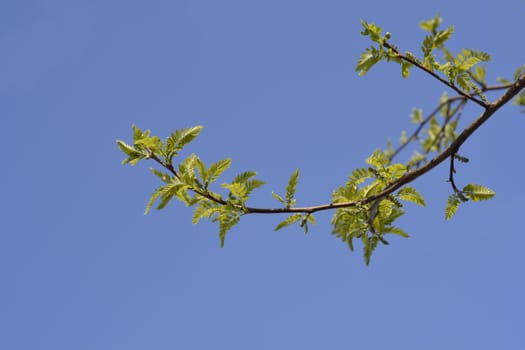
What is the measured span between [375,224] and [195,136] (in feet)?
5.58

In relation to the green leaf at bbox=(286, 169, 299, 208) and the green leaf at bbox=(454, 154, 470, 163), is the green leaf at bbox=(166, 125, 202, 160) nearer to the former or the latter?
the green leaf at bbox=(286, 169, 299, 208)

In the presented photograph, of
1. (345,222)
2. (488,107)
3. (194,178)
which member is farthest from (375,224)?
(194,178)

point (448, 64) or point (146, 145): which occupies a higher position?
point (448, 64)

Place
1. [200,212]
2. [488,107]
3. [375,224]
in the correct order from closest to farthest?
[488,107], [200,212], [375,224]

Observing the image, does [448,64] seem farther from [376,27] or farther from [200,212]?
[200,212]

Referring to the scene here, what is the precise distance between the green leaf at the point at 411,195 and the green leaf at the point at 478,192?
0.35 m

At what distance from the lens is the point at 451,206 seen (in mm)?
4426

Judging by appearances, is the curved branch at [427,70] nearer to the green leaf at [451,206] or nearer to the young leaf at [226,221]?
the green leaf at [451,206]

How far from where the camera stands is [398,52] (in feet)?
13.7

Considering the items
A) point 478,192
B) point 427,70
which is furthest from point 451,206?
point 427,70

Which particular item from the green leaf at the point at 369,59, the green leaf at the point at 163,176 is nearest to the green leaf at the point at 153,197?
the green leaf at the point at 163,176

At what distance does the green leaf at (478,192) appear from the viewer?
13.9 feet

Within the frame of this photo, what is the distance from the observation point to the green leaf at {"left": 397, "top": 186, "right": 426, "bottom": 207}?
4445mm

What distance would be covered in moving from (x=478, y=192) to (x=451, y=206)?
0.81ft
